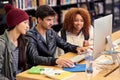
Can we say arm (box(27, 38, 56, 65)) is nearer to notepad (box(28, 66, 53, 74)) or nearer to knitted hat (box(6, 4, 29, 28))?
notepad (box(28, 66, 53, 74))

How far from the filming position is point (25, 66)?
2371 millimetres

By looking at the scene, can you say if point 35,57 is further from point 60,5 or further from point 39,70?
point 60,5

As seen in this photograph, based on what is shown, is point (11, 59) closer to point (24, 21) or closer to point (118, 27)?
point (24, 21)

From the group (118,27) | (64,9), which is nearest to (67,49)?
(64,9)

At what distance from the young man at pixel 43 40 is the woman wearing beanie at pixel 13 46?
0.29 feet

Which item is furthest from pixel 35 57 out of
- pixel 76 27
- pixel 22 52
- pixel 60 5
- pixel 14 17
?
pixel 60 5

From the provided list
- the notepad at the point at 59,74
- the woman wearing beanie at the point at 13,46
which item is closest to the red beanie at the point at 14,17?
the woman wearing beanie at the point at 13,46

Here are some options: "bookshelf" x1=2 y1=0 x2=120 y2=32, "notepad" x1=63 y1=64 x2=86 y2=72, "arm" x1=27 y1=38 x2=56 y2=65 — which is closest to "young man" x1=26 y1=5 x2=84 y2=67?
"arm" x1=27 y1=38 x2=56 y2=65

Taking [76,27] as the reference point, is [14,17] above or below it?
above

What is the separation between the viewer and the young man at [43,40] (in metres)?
2.34

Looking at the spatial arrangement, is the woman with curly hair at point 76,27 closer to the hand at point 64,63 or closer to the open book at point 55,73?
the hand at point 64,63

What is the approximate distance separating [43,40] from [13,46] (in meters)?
0.39

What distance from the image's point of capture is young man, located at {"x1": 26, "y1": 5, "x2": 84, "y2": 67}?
2.34 metres

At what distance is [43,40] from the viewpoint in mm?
2525
